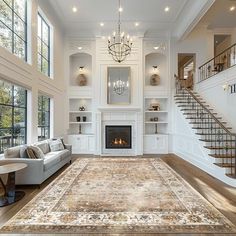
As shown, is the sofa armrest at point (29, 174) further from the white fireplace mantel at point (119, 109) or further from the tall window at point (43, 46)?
the white fireplace mantel at point (119, 109)

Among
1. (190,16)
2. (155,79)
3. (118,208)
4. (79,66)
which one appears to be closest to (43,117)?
(79,66)

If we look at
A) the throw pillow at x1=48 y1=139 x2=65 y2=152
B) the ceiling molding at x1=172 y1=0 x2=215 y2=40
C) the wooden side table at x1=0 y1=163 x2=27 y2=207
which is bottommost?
the wooden side table at x1=0 y1=163 x2=27 y2=207

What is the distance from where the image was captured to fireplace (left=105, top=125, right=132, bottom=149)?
9180 millimetres

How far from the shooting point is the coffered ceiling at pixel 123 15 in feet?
24.2

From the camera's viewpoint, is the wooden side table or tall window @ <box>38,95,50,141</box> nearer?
the wooden side table

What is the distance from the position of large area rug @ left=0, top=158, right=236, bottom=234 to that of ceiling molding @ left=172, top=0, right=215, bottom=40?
5486 millimetres

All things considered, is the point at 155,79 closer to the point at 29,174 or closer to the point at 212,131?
the point at 212,131

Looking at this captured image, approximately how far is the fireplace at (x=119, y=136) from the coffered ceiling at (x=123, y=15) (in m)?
4.29

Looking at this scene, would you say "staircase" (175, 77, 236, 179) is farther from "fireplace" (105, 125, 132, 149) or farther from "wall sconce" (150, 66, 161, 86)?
"fireplace" (105, 125, 132, 149)

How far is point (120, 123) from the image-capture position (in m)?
9.19

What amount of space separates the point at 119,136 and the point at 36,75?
447cm

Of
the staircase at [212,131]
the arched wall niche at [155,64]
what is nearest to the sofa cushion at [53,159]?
the staircase at [212,131]

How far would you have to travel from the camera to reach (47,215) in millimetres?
3088

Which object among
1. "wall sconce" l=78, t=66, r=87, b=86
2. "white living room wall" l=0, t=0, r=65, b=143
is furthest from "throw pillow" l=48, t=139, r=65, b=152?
"wall sconce" l=78, t=66, r=87, b=86
